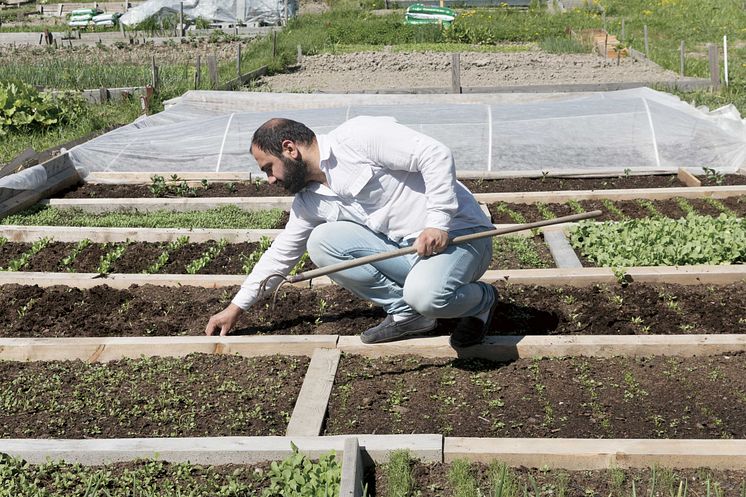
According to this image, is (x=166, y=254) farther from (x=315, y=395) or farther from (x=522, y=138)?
(x=522, y=138)

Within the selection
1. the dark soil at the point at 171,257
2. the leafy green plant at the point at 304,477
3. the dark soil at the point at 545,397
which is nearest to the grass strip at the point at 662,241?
the dark soil at the point at 171,257

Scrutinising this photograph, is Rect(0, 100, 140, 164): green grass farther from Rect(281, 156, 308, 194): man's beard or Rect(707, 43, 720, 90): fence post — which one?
Rect(707, 43, 720, 90): fence post

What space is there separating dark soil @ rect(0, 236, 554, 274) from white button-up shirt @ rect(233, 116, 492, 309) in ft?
4.88

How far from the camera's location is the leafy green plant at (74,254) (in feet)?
19.0

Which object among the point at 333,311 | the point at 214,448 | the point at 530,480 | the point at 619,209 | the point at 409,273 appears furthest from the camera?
the point at 619,209

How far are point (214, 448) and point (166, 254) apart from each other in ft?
9.46

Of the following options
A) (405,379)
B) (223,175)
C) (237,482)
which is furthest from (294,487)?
(223,175)

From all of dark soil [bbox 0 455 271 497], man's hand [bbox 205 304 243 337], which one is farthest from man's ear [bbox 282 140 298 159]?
dark soil [bbox 0 455 271 497]

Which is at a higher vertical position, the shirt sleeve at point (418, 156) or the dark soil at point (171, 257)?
the shirt sleeve at point (418, 156)

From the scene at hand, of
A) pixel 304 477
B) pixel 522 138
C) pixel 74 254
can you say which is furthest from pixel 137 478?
pixel 522 138

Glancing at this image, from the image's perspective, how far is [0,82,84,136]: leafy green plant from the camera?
998 centimetres

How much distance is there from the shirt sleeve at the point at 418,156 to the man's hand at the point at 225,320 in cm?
109

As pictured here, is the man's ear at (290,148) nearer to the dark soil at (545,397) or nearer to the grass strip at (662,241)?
the dark soil at (545,397)

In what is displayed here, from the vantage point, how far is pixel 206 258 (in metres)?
5.75
